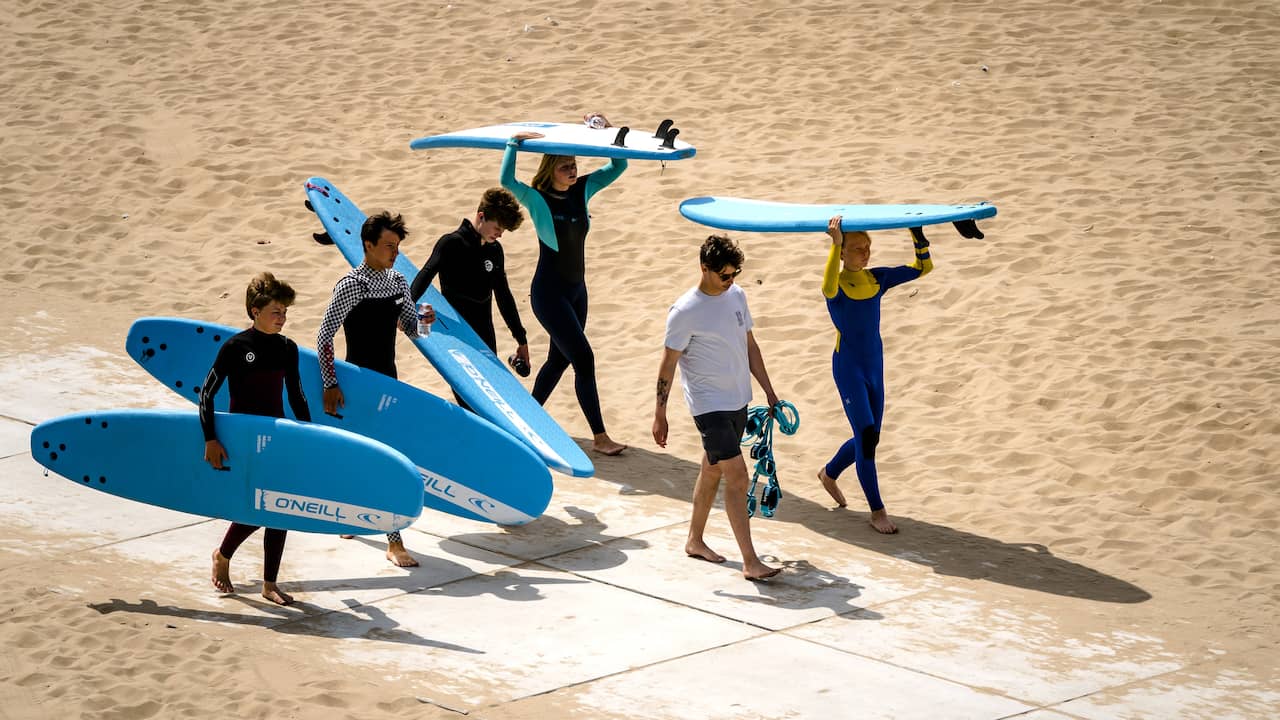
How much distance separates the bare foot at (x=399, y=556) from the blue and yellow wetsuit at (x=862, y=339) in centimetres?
247

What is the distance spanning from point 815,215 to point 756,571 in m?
2.15

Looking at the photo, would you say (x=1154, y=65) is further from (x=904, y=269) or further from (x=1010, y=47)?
(x=904, y=269)

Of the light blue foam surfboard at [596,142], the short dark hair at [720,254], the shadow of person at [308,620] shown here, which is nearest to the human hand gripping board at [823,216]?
the light blue foam surfboard at [596,142]

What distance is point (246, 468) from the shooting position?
22.1ft

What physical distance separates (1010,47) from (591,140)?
865 centimetres

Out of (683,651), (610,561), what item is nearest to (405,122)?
(610,561)

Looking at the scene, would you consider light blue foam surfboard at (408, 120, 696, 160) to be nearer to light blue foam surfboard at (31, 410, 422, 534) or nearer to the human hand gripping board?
the human hand gripping board

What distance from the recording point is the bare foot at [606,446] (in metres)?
9.24

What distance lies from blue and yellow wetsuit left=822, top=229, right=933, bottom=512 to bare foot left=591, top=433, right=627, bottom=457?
193 centimetres

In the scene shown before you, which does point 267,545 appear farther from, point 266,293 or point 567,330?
point 567,330

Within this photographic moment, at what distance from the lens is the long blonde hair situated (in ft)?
28.3

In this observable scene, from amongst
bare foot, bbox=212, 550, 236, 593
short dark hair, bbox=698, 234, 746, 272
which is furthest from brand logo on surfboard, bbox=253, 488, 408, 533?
short dark hair, bbox=698, 234, 746, 272

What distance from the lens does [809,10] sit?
17.4 meters

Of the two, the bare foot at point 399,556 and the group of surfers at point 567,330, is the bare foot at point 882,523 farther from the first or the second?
the bare foot at point 399,556
